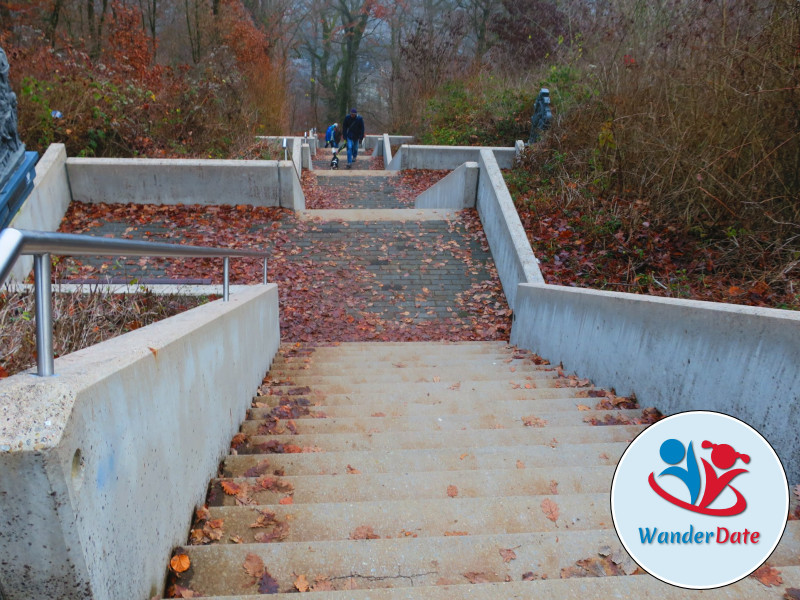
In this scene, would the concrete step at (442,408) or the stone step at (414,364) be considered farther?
the stone step at (414,364)

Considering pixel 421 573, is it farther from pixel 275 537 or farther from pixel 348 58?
pixel 348 58

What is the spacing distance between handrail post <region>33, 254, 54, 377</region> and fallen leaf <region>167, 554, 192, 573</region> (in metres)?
1.04

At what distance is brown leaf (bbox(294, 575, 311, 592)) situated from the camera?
1.89m

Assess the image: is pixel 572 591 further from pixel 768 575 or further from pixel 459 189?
pixel 459 189

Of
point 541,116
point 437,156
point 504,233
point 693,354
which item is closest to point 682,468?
point 693,354

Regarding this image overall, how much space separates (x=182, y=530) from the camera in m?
2.19

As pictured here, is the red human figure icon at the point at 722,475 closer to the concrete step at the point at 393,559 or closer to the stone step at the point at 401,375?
the concrete step at the point at 393,559

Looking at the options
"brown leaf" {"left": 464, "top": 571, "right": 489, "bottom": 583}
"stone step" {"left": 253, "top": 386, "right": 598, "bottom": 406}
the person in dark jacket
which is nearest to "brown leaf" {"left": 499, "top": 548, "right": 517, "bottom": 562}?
"brown leaf" {"left": 464, "top": 571, "right": 489, "bottom": 583}

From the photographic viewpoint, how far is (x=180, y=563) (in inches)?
78.9

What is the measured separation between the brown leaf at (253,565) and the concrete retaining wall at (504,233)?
5510 mm

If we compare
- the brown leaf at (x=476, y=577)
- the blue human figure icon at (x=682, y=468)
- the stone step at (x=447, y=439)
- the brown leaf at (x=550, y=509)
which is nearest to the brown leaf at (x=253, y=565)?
the brown leaf at (x=476, y=577)

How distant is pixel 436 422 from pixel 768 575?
2293 mm

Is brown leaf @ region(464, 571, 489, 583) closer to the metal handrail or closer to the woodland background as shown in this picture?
the metal handrail

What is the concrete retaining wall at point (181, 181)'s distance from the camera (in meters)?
9.22
